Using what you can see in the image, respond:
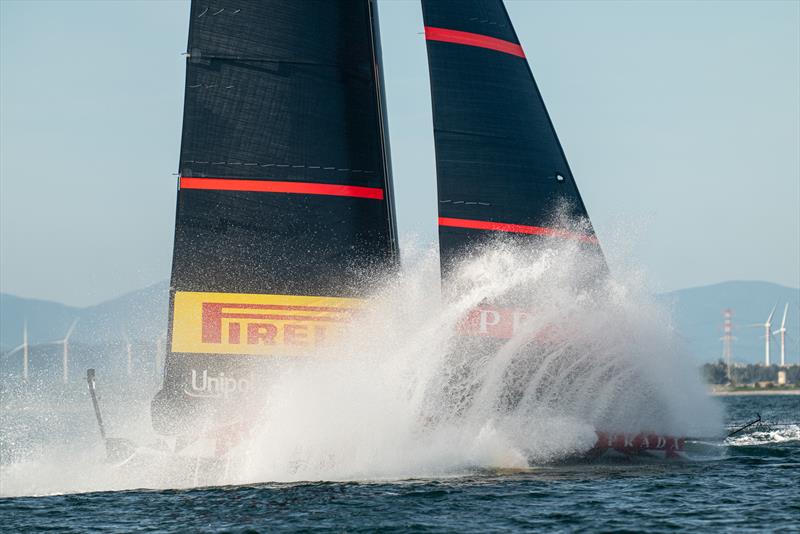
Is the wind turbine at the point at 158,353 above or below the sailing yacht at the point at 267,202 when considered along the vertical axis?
below

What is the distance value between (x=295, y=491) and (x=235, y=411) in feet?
8.85

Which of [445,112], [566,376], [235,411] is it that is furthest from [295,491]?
[445,112]

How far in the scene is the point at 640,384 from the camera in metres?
25.8

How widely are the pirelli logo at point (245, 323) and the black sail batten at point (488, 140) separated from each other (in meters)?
3.16

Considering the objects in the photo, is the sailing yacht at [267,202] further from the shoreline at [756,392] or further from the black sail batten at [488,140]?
the shoreline at [756,392]

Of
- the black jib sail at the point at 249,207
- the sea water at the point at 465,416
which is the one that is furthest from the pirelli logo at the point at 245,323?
the sea water at the point at 465,416

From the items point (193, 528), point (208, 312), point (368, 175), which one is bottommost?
point (193, 528)

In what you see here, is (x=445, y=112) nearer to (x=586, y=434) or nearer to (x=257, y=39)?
(x=257, y=39)

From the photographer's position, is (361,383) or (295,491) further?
(361,383)

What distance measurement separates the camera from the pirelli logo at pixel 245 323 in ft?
81.1

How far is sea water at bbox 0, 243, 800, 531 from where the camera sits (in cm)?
2250

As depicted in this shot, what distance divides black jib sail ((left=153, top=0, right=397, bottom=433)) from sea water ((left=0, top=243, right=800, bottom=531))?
92 centimetres

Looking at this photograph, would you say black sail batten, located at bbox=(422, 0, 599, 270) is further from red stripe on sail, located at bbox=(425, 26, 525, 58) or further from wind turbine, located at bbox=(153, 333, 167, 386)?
wind turbine, located at bbox=(153, 333, 167, 386)

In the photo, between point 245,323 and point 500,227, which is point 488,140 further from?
point 245,323
